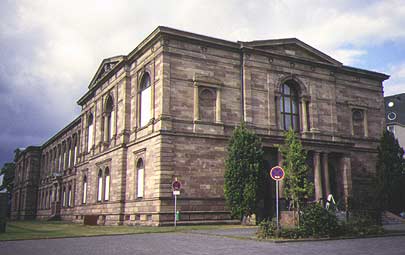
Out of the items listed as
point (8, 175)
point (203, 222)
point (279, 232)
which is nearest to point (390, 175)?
point (203, 222)

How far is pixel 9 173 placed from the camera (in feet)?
351

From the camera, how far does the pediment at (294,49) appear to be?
3525cm

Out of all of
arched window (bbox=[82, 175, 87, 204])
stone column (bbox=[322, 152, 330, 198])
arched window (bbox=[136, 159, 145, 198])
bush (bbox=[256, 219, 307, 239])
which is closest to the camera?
bush (bbox=[256, 219, 307, 239])

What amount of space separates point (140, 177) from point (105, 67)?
14.7m

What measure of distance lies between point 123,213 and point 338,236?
67.2 feet

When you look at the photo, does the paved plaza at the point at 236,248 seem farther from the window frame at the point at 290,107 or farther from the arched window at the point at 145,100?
the window frame at the point at 290,107

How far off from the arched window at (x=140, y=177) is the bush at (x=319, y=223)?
1630cm

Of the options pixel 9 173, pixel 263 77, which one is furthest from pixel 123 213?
pixel 9 173

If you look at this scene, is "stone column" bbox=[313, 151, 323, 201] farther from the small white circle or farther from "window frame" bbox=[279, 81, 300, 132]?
the small white circle

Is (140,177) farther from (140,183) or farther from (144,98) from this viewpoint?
(144,98)

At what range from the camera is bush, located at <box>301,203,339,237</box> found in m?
18.2

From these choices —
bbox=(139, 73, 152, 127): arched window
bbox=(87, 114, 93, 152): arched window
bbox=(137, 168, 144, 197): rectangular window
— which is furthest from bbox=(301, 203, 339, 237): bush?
bbox=(87, 114, 93, 152): arched window

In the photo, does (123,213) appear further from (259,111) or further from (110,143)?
(259,111)

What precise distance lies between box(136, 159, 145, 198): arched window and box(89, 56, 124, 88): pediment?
31.7ft
